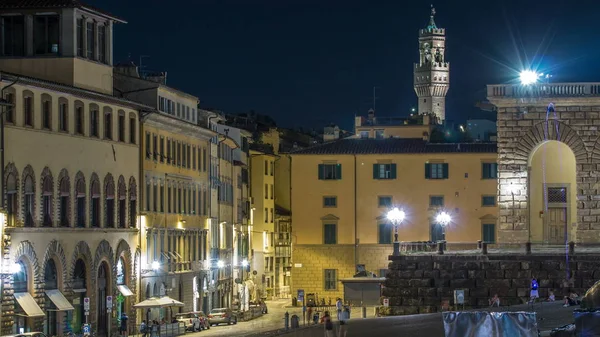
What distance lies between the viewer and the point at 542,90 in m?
81.4

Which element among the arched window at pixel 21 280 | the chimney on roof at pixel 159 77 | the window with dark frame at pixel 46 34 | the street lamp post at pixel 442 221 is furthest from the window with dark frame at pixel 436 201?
the arched window at pixel 21 280

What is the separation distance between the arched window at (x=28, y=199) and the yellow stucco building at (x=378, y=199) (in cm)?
4005

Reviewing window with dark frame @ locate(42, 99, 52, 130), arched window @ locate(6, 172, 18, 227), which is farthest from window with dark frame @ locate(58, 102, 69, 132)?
arched window @ locate(6, 172, 18, 227)

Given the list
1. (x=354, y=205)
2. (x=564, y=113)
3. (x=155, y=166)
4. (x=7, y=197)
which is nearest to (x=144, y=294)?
(x=155, y=166)

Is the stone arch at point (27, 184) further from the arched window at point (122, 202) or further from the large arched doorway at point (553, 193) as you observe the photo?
the large arched doorway at point (553, 193)

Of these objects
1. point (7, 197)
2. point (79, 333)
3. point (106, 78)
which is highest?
point (106, 78)

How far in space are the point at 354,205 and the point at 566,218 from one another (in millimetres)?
25480

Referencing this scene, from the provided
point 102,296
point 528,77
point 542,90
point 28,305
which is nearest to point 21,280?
point 28,305

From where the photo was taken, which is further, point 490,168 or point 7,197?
point 490,168

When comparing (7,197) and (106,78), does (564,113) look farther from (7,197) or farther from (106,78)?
(7,197)

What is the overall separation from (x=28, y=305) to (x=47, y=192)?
4817 mm

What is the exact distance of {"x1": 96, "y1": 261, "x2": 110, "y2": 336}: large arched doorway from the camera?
7250 centimetres

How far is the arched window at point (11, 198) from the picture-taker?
64750mm

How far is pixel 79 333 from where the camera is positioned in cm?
6888
